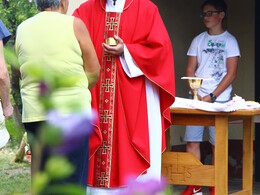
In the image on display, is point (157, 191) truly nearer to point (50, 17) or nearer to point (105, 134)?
point (50, 17)

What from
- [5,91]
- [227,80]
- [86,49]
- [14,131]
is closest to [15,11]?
[227,80]

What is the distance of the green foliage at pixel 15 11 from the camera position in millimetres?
11695

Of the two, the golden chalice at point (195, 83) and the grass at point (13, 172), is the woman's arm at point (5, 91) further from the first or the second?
the golden chalice at point (195, 83)

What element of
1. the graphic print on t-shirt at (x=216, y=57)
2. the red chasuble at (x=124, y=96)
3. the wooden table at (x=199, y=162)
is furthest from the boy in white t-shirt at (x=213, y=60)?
the red chasuble at (x=124, y=96)

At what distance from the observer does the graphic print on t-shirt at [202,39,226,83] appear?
6602 mm

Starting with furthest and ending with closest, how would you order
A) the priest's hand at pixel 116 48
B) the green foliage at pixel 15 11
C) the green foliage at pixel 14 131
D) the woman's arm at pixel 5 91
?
the green foliage at pixel 15 11, the priest's hand at pixel 116 48, the woman's arm at pixel 5 91, the green foliage at pixel 14 131

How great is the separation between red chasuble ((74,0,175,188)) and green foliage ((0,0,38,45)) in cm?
688

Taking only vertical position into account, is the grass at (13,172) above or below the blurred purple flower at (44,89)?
below

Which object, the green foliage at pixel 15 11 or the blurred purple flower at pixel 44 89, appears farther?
the green foliage at pixel 15 11

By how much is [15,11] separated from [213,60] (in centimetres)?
630

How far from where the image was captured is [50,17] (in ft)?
11.9

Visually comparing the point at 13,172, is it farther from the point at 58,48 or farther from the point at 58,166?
the point at 58,166

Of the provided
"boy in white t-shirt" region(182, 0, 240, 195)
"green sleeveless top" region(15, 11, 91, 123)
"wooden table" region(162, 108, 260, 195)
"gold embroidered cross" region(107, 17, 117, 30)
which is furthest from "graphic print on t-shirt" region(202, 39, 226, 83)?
"green sleeveless top" region(15, 11, 91, 123)

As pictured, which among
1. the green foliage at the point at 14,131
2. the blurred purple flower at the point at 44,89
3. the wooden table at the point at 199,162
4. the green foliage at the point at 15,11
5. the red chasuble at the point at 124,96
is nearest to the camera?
the blurred purple flower at the point at 44,89
